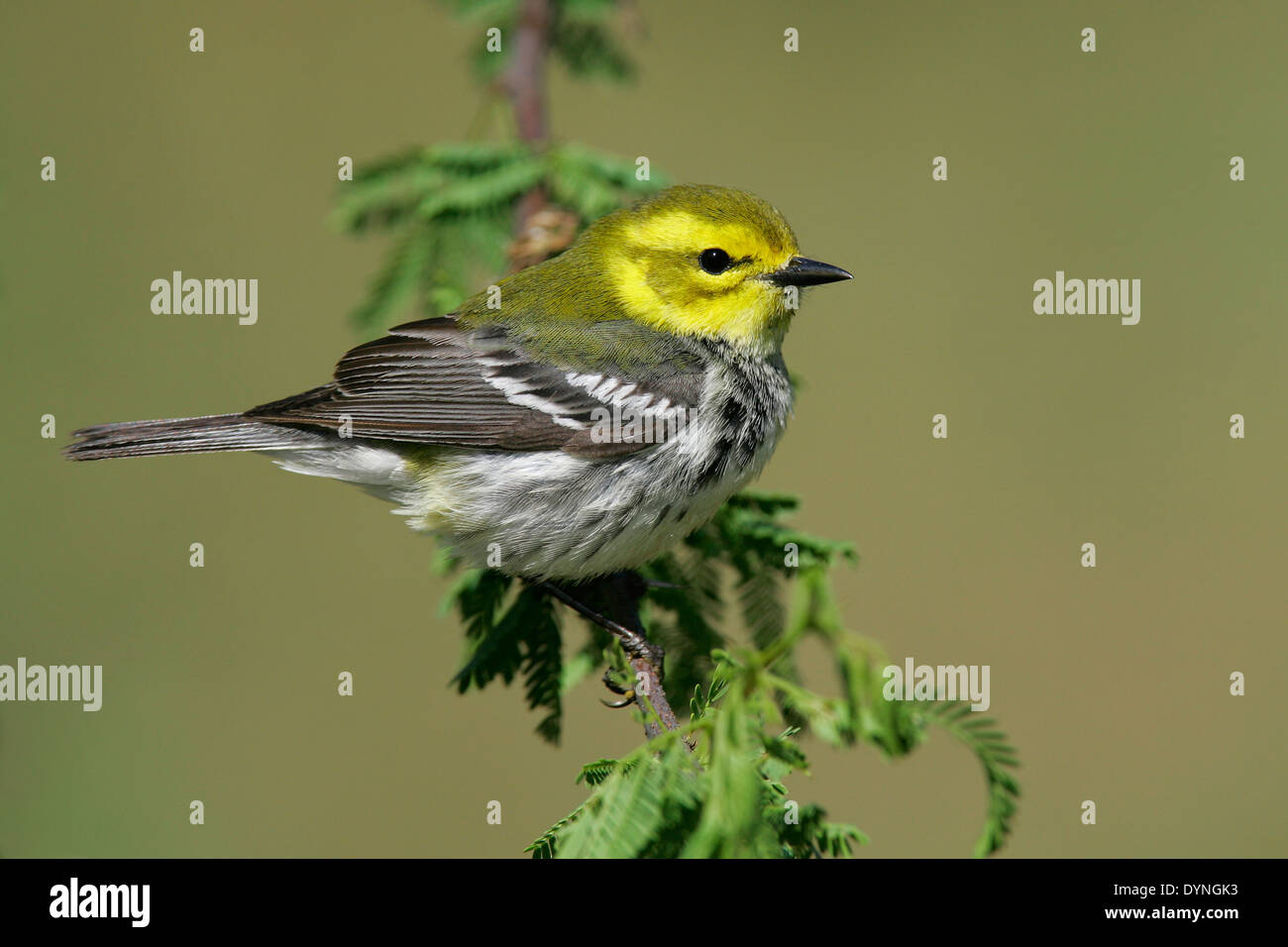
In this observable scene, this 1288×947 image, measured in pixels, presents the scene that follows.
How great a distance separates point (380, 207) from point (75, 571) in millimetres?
3862

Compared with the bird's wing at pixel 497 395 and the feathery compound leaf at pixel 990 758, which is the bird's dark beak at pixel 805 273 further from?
the feathery compound leaf at pixel 990 758

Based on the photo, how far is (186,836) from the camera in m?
6.07

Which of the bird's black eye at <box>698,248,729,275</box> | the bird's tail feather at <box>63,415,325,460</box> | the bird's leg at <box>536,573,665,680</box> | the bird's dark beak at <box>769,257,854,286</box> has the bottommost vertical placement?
the bird's leg at <box>536,573,665,680</box>

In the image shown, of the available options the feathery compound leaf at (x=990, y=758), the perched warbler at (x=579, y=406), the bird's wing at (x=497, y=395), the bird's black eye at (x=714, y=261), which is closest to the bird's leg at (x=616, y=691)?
the perched warbler at (x=579, y=406)

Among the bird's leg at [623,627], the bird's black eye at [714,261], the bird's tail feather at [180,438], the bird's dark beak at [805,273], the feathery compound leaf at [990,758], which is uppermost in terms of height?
the bird's black eye at [714,261]

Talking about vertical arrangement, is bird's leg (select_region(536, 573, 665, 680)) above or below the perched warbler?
below

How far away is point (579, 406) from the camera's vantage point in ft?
12.3

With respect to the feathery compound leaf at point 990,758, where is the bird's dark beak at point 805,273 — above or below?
above

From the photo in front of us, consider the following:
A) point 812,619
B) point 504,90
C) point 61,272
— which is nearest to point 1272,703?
point 504,90

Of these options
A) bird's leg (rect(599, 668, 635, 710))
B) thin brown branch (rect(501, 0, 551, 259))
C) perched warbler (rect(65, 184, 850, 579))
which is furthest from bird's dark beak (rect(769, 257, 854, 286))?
bird's leg (rect(599, 668, 635, 710))

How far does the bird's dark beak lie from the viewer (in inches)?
150

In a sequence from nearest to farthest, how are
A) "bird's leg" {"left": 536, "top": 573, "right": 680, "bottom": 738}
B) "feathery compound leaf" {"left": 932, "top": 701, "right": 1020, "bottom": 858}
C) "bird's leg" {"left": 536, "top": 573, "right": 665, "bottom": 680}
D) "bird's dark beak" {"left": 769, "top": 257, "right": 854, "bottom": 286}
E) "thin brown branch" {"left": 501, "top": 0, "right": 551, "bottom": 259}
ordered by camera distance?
"feathery compound leaf" {"left": 932, "top": 701, "right": 1020, "bottom": 858} → "bird's leg" {"left": 536, "top": 573, "right": 680, "bottom": 738} → "bird's leg" {"left": 536, "top": 573, "right": 665, "bottom": 680} → "bird's dark beak" {"left": 769, "top": 257, "right": 854, "bottom": 286} → "thin brown branch" {"left": 501, "top": 0, "right": 551, "bottom": 259}

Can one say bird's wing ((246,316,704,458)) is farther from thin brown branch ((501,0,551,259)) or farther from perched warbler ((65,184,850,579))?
thin brown branch ((501,0,551,259))

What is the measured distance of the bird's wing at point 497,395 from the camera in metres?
3.71
